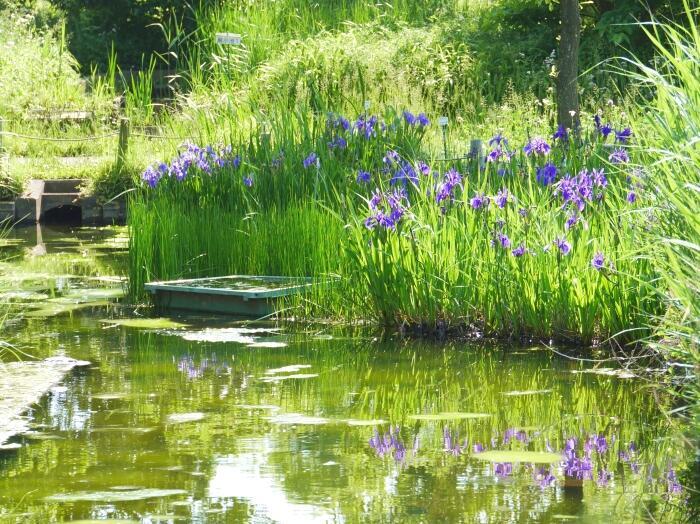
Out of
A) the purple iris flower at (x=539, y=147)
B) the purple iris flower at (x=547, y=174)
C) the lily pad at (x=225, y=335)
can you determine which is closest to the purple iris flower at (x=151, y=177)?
the lily pad at (x=225, y=335)

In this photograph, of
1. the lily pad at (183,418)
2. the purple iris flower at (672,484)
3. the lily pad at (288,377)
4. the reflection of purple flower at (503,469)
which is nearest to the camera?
the purple iris flower at (672,484)

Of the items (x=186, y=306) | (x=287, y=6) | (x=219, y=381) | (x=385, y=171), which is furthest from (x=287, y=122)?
(x=287, y=6)

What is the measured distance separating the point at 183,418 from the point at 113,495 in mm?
1075

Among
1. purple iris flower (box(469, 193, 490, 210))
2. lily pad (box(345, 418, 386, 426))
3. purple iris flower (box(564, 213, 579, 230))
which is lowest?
lily pad (box(345, 418, 386, 426))

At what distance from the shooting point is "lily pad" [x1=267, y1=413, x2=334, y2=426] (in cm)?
467

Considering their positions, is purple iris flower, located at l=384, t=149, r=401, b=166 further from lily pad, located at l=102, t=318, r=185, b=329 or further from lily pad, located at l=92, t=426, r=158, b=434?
lily pad, located at l=92, t=426, r=158, b=434

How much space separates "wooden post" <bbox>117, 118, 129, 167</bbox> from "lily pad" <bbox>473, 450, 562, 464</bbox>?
11.2m

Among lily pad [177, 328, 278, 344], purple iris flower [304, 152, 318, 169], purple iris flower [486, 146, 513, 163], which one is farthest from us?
purple iris flower [304, 152, 318, 169]

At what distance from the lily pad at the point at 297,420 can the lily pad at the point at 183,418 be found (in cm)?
32

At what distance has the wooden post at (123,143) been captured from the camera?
14.6 meters

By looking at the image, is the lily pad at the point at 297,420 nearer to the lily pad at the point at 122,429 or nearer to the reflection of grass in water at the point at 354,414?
the reflection of grass in water at the point at 354,414

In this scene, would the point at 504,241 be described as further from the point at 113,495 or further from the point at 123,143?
the point at 123,143

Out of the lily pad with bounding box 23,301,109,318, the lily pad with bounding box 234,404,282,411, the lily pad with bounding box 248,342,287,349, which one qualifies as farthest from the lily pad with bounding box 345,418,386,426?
the lily pad with bounding box 23,301,109,318

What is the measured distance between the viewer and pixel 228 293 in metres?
7.51
